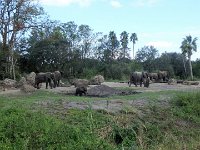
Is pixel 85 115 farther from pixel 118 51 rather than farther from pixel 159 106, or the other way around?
pixel 118 51

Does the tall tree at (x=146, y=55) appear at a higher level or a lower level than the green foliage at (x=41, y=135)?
higher

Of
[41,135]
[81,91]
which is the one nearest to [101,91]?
[81,91]

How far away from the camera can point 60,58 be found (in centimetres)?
4475

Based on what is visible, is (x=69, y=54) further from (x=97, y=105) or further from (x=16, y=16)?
(x=97, y=105)

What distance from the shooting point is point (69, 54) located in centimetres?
4597

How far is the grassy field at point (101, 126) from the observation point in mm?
8834

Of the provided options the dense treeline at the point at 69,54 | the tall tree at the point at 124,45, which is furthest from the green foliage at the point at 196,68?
the tall tree at the point at 124,45

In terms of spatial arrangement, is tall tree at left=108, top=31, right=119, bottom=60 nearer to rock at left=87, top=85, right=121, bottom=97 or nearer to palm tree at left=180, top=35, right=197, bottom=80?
palm tree at left=180, top=35, right=197, bottom=80

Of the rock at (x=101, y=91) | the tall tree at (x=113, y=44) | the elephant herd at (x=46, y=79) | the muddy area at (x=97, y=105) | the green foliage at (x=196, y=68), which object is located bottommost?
the muddy area at (x=97, y=105)

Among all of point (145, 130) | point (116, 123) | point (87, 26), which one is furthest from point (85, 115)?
point (87, 26)

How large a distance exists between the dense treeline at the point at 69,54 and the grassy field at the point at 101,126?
20.3 metres

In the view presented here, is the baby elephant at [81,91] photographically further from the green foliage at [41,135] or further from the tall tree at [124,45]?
the tall tree at [124,45]

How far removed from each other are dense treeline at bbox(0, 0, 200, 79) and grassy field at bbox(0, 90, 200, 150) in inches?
799

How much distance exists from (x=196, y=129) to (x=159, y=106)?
1.49m
